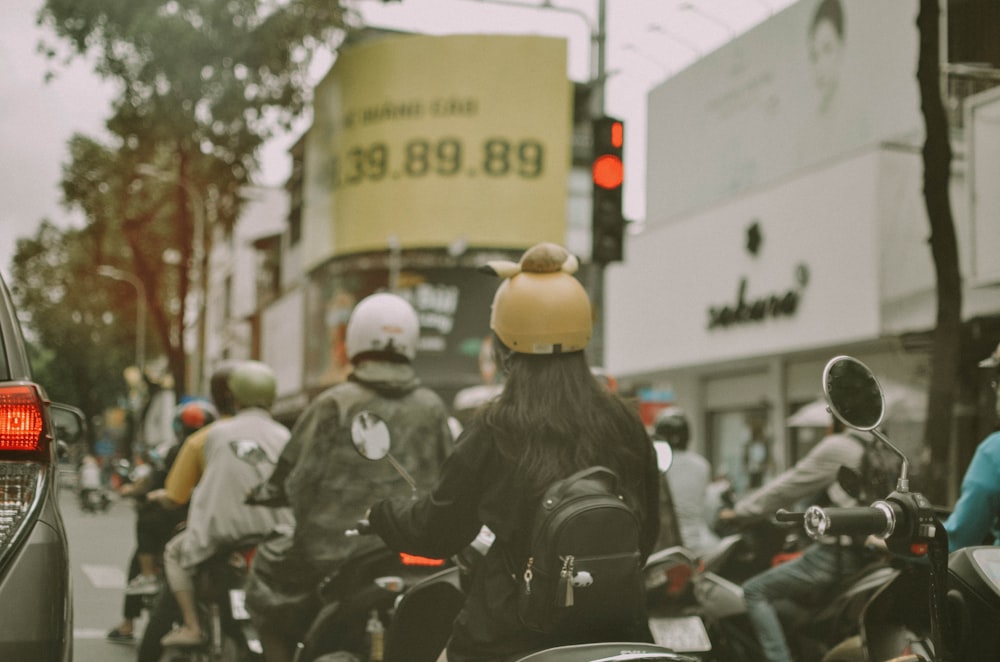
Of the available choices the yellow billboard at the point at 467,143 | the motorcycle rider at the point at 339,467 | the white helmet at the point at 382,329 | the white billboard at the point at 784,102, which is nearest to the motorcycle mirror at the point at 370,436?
the motorcycle rider at the point at 339,467

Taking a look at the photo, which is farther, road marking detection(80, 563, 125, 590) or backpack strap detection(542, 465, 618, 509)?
road marking detection(80, 563, 125, 590)

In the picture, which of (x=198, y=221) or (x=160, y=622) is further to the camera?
(x=198, y=221)

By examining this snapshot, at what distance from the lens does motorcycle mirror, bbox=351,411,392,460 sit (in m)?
3.75

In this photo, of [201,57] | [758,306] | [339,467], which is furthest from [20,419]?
[201,57]

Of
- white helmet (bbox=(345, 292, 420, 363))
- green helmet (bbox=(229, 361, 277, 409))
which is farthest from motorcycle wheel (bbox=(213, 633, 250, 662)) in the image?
white helmet (bbox=(345, 292, 420, 363))

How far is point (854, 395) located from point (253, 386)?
379cm

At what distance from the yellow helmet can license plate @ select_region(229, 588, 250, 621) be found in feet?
8.92

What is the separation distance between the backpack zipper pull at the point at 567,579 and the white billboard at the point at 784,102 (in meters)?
15.6

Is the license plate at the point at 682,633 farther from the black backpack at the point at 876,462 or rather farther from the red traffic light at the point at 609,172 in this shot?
the red traffic light at the point at 609,172

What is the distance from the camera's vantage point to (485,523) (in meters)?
3.41

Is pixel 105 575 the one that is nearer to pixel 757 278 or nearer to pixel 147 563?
pixel 147 563

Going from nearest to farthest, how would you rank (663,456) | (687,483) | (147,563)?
(663,456)
(687,483)
(147,563)

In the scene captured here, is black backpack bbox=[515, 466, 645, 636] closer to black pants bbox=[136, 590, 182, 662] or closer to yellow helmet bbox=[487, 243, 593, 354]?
yellow helmet bbox=[487, 243, 593, 354]

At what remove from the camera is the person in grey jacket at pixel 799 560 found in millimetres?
6008
